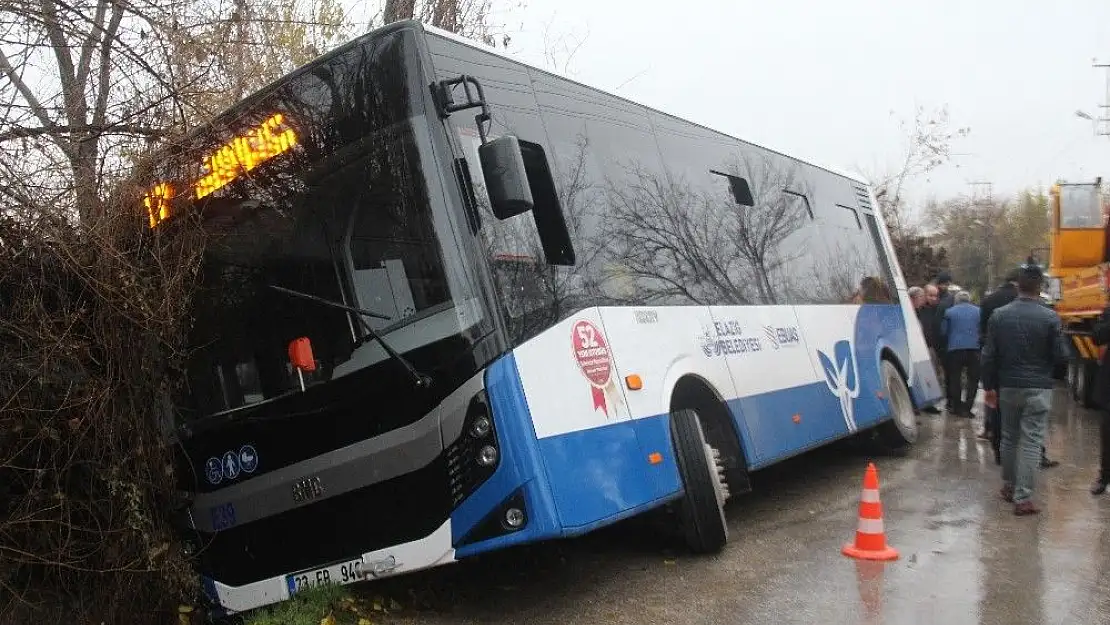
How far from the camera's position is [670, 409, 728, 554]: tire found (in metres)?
6.56

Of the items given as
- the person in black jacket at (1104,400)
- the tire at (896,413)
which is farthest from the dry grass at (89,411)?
the tire at (896,413)

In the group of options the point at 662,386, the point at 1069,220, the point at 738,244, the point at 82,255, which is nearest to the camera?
the point at 82,255

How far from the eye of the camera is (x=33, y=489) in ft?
18.2

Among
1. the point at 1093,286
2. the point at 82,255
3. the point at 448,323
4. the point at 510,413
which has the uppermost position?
the point at 82,255

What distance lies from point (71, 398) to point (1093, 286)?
13.4m

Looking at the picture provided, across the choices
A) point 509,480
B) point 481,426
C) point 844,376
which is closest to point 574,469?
point 509,480

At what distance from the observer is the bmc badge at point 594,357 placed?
5.81m

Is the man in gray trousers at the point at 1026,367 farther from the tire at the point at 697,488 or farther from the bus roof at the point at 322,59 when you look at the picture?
the bus roof at the point at 322,59

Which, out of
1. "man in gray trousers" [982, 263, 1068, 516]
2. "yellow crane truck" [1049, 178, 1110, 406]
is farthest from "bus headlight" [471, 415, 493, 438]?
"yellow crane truck" [1049, 178, 1110, 406]

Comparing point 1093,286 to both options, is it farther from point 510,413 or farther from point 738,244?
point 510,413

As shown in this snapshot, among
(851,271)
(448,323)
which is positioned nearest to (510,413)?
(448,323)

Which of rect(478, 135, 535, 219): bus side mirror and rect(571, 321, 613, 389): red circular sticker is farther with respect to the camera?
rect(571, 321, 613, 389): red circular sticker

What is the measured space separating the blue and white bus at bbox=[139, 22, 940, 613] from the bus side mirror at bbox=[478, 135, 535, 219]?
0.4 inches

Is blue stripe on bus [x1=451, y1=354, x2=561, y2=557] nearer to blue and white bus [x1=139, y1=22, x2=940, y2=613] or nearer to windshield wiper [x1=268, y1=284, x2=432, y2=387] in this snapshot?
blue and white bus [x1=139, y1=22, x2=940, y2=613]
